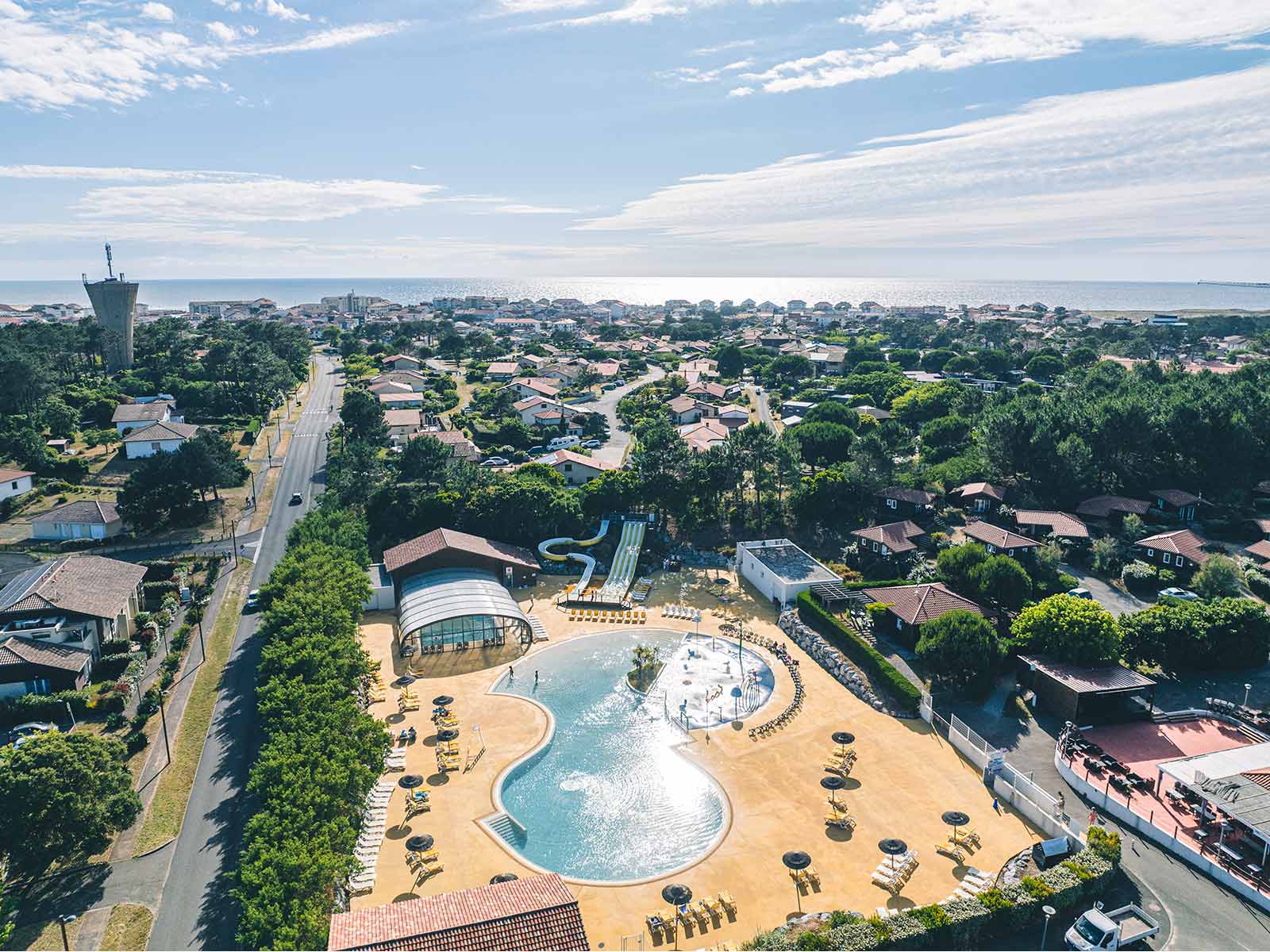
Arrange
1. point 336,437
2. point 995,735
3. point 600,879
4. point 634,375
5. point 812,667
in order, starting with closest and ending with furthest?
point 600,879 < point 995,735 < point 812,667 < point 336,437 < point 634,375

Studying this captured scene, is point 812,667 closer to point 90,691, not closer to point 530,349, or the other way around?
point 90,691

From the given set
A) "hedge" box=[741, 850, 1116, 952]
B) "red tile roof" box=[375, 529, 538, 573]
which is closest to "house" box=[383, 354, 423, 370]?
"red tile roof" box=[375, 529, 538, 573]

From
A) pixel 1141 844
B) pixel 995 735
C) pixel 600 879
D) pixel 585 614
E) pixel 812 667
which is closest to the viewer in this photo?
pixel 600 879

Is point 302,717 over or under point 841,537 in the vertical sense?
over

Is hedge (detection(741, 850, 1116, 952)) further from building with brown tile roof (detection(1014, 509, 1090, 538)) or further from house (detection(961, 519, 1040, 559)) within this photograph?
building with brown tile roof (detection(1014, 509, 1090, 538))

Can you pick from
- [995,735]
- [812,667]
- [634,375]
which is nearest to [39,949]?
[812,667]
